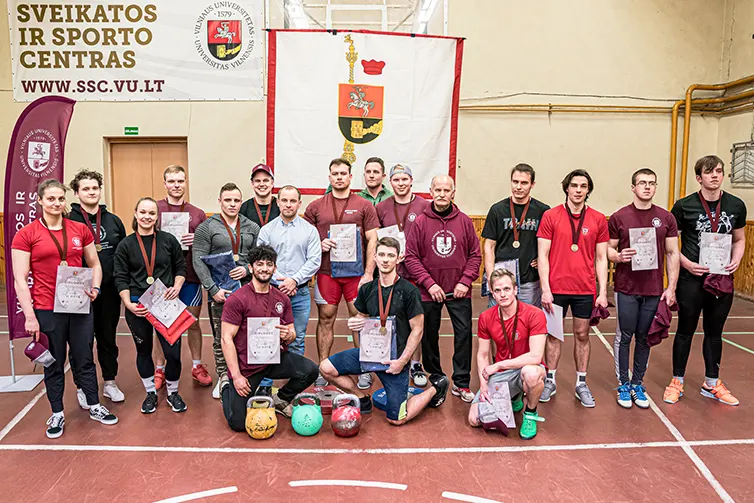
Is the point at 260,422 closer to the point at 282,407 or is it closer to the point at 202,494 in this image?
the point at 282,407

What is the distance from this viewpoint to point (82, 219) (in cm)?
400

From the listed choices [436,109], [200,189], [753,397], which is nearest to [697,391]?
[753,397]

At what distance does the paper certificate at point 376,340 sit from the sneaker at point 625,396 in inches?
77.8

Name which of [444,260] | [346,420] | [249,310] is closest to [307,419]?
[346,420]

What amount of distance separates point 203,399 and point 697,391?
164 inches

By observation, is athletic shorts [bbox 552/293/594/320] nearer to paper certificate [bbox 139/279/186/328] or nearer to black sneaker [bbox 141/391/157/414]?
paper certificate [bbox 139/279/186/328]

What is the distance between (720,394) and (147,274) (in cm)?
463

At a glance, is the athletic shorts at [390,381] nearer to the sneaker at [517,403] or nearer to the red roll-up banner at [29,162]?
the sneaker at [517,403]

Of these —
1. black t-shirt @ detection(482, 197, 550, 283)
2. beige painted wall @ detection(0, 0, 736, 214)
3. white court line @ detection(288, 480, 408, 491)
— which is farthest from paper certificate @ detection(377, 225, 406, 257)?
beige painted wall @ detection(0, 0, 736, 214)

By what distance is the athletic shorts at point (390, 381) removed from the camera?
3789 millimetres

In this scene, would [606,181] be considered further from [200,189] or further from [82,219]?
[82,219]

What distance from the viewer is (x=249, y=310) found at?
143 inches

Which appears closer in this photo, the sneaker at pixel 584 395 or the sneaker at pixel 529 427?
the sneaker at pixel 529 427

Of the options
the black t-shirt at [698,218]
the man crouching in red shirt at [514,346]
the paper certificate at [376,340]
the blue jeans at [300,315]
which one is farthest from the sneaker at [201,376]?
the black t-shirt at [698,218]
